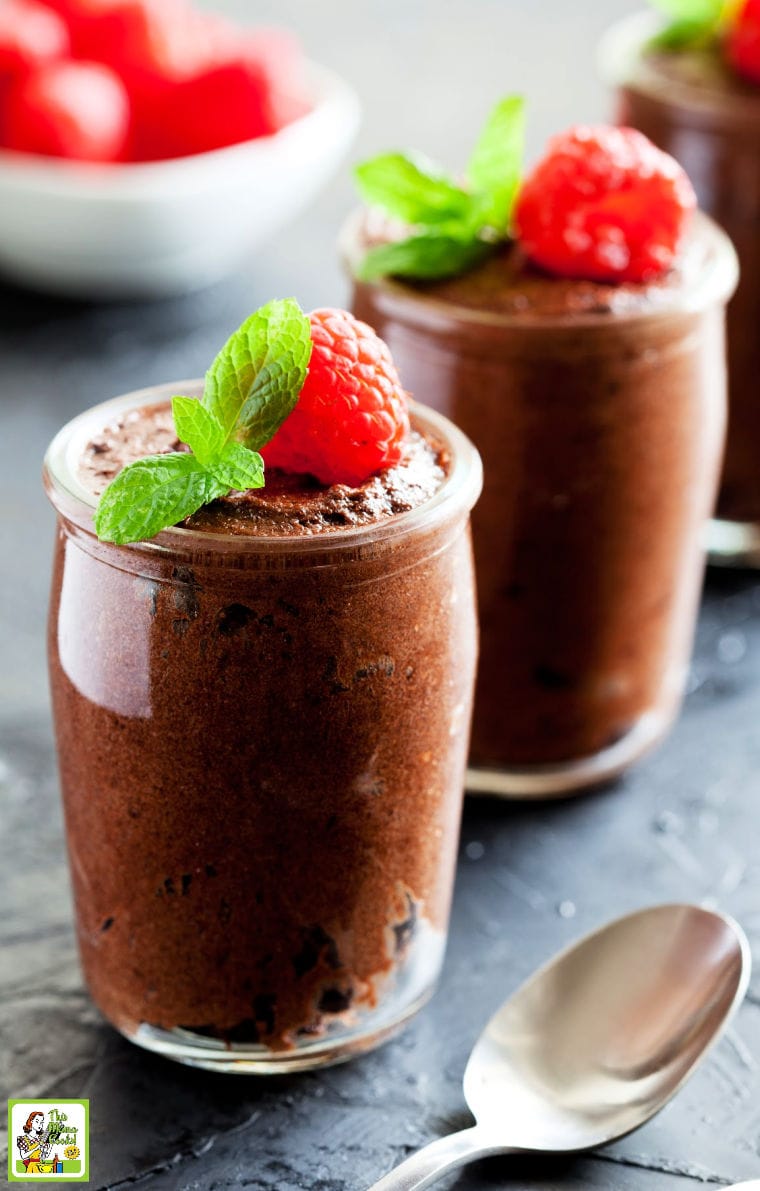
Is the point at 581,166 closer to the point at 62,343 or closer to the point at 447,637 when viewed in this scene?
the point at 447,637

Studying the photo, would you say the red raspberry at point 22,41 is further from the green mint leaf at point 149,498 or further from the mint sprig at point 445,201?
the green mint leaf at point 149,498

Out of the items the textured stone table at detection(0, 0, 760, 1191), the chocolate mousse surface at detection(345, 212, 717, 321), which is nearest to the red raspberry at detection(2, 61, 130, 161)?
the textured stone table at detection(0, 0, 760, 1191)

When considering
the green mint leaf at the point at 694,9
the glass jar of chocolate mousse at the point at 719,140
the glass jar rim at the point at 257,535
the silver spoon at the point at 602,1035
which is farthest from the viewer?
the green mint leaf at the point at 694,9

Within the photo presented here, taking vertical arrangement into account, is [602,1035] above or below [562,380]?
below

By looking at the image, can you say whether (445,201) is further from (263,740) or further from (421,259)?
(263,740)

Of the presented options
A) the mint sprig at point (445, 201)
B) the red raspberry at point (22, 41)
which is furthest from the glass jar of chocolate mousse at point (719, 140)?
the red raspberry at point (22, 41)

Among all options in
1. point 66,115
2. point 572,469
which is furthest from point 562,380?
point 66,115
